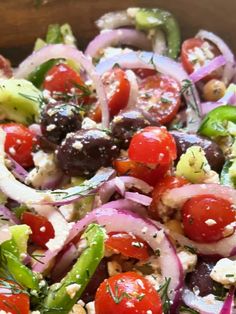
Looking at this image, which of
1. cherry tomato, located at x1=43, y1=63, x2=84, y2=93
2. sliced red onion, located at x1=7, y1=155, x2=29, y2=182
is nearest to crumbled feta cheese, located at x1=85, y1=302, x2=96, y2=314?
sliced red onion, located at x1=7, y1=155, x2=29, y2=182

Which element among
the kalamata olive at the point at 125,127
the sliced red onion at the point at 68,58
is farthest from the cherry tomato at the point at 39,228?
the sliced red onion at the point at 68,58

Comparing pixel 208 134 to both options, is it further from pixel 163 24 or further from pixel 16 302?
pixel 16 302

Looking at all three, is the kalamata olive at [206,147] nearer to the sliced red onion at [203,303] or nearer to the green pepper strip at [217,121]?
the green pepper strip at [217,121]

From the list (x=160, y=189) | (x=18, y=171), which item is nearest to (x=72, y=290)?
(x=160, y=189)

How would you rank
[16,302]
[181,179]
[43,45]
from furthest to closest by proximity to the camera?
[43,45], [181,179], [16,302]

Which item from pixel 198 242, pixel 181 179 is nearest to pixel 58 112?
pixel 181 179

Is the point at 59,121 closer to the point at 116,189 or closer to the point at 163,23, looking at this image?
the point at 116,189

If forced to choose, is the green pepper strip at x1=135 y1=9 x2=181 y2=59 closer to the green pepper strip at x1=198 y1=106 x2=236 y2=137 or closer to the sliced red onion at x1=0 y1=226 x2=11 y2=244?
the green pepper strip at x1=198 y1=106 x2=236 y2=137
